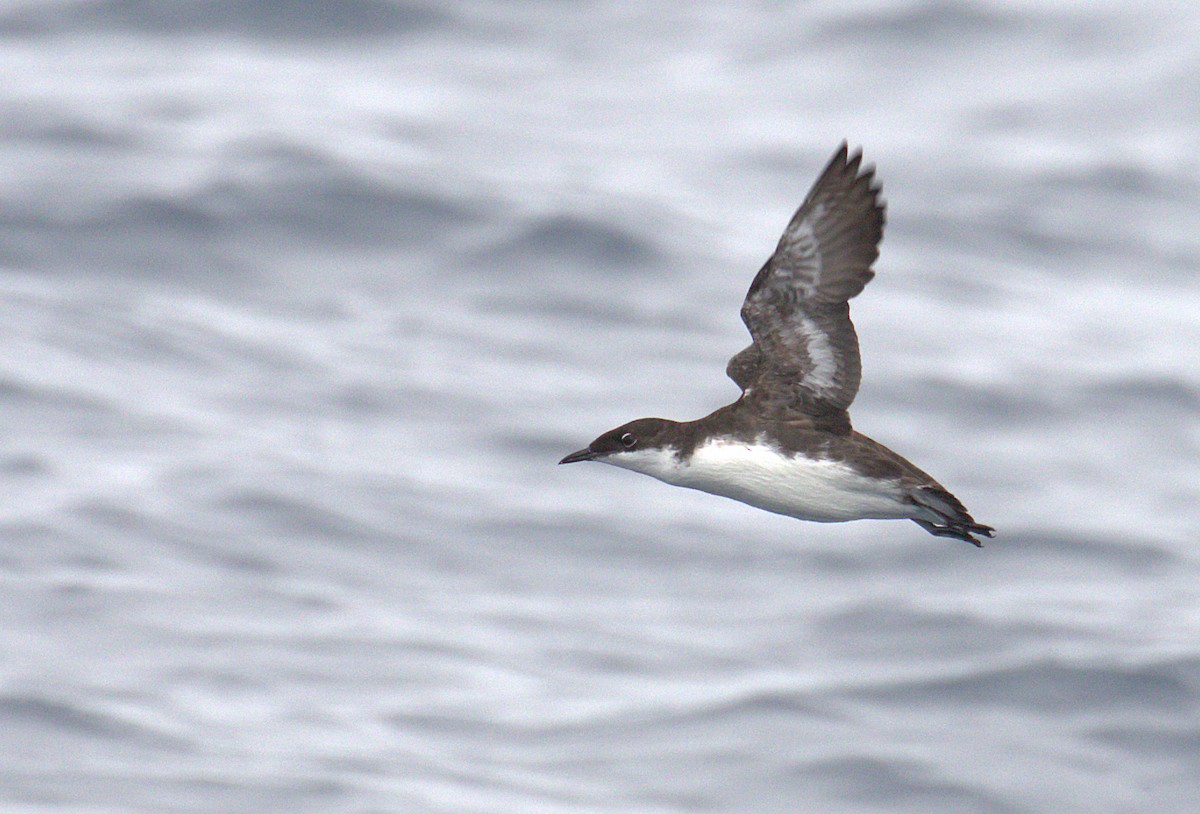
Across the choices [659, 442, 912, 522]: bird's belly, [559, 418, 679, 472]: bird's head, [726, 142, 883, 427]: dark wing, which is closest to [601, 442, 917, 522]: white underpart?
[659, 442, 912, 522]: bird's belly

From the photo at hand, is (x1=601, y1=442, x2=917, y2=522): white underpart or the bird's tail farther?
(x1=601, y1=442, x2=917, y2=522): white underpart

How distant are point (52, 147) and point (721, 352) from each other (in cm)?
1832

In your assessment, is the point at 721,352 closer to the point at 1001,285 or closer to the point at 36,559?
the point at 1001,285

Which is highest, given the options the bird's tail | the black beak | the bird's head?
the bird's head

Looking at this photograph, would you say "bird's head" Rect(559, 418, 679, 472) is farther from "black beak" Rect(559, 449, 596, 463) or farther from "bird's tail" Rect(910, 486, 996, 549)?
"bird's tail" Rect(910, 486, 996, 549)

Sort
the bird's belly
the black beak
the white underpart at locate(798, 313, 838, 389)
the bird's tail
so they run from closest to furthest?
the bird's tail
the bird's belly
the black beak
the white underpart at locate(798, 313, 838, 389)

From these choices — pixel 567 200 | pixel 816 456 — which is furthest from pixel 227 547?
pixel 816 456

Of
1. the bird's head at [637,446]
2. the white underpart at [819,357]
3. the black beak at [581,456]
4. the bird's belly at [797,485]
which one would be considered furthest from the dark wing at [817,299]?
the black beak at [581,456]

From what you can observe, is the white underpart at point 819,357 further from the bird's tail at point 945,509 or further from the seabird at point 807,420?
the bird's tail at point 945,509

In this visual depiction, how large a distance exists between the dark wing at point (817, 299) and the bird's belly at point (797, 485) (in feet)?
1.63

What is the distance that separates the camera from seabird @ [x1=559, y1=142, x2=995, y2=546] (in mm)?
11523

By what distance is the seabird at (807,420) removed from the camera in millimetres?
11523

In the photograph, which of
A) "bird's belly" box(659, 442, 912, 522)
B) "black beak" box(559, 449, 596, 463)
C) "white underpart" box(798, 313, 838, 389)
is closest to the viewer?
"bird's belly" box(659, 442, 912, 522)

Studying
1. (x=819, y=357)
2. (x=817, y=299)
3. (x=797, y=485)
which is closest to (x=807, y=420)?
(x=819, y=357)
